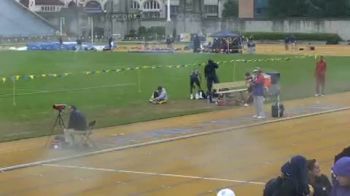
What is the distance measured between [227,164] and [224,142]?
129 inches

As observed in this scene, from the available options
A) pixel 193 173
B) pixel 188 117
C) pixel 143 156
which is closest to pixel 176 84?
pixel 188 117

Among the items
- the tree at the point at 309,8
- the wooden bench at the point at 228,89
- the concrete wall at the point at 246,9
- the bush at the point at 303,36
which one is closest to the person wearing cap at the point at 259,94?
the wooden bench at the point at 228,89

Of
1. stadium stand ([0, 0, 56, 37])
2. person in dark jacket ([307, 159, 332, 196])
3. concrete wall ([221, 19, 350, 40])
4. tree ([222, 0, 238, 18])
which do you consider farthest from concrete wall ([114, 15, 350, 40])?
stadium stand ([0, 0, 56, 37])

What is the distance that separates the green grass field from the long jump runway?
2.12m

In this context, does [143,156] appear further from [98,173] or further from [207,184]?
[207,184]

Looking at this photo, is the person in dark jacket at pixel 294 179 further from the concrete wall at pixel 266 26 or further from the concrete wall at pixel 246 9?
the concrete wall at pixel 246 9

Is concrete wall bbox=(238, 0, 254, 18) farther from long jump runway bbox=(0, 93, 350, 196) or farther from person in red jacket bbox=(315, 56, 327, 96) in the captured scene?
long jump runway bbox=(0, 93, 350, 196)

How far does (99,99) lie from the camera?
29875 mm

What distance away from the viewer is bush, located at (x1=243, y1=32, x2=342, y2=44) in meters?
83.8

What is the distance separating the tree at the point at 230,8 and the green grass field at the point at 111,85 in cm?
4996

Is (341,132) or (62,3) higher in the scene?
(62,3)

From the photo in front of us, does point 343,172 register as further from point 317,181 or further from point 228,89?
point 228,89

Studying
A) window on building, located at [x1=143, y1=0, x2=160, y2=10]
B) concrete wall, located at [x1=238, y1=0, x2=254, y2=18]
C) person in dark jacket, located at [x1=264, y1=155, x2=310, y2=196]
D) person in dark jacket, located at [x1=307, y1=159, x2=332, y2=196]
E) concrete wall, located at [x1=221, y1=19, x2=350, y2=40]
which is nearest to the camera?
person in dark jacket, located at [x1=264, y1=155, x2=310, y2=196]

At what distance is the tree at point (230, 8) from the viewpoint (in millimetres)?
108394
